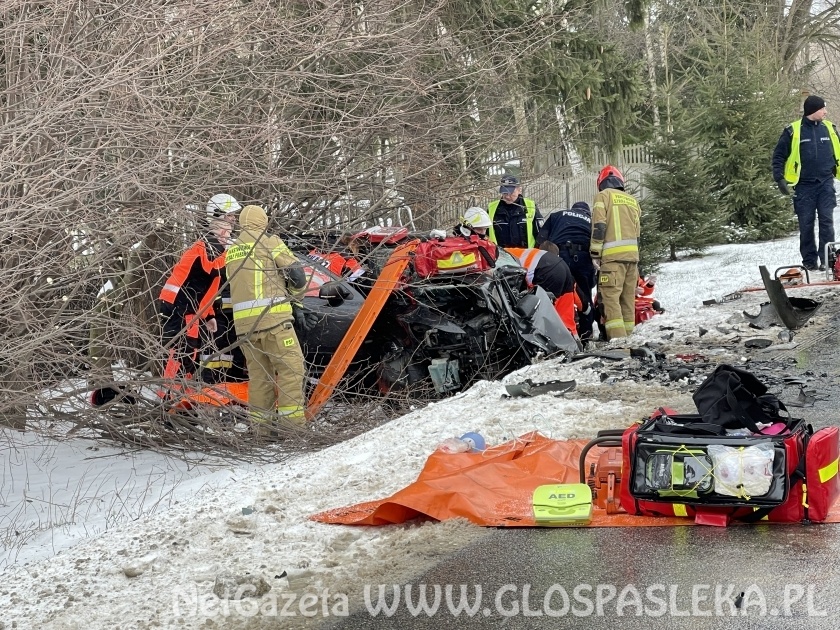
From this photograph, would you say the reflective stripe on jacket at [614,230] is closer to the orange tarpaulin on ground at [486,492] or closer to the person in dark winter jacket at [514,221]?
the person in dark winter jacket at [514,221]

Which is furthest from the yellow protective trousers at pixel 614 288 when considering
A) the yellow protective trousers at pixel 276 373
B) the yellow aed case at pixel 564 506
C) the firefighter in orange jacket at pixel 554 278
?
the yellow aed case at pixel 564 506

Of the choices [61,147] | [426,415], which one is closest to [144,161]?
[61,147]

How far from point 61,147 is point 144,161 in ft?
1.96

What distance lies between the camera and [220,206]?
737 centimetres

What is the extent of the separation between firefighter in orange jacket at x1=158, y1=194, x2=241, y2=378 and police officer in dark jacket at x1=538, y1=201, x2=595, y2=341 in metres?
4.39

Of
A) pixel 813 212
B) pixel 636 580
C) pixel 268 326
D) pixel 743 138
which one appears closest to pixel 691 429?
pixel 636 580

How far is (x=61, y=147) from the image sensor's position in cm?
577

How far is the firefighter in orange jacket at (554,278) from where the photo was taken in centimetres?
1059

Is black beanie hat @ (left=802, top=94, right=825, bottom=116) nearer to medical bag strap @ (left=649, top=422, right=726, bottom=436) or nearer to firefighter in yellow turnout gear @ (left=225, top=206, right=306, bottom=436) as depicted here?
firefighter in yellow turnout gear @ (left=225, top=206, right=306, bottom=436)

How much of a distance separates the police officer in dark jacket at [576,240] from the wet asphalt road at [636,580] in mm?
6836

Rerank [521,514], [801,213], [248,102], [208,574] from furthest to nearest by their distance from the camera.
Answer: [801,213] → [248,102] → [521,514] → [208,574]

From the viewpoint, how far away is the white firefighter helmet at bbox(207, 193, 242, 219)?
7.26 meters

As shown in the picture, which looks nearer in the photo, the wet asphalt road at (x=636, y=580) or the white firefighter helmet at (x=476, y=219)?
the wet asphalt road at (x=636, y=580)

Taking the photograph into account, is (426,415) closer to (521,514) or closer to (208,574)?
(521,514)
